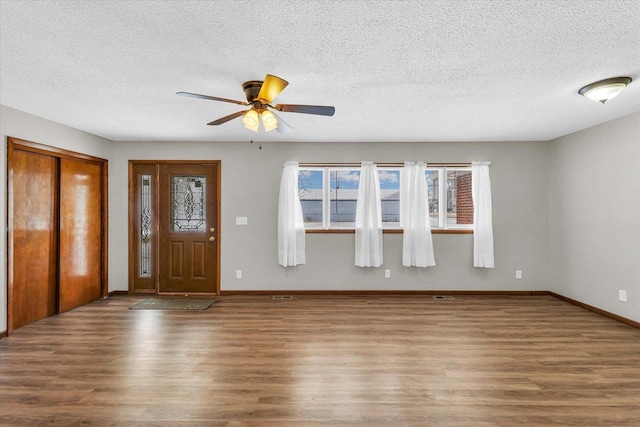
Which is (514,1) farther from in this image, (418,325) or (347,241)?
(347,241)

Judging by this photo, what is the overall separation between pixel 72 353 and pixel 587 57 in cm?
481

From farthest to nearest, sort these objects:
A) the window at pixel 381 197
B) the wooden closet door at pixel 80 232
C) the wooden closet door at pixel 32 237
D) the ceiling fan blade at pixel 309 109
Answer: the window at pixel 381 197 → the wooden closet door at pixel 80 232 → the wooden closet door at pixel 32 237 → the ceiling fan blade at pixel 309 109

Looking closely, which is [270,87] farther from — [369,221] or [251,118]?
[369,221]

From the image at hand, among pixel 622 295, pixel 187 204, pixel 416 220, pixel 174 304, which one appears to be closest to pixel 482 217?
pixel 416 220

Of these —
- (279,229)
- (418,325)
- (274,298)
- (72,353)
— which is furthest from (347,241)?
(72,353)

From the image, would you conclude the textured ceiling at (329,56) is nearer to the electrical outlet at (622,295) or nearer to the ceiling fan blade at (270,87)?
the ceiling fan blade at (270,87)

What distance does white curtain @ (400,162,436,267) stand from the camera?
509 cm

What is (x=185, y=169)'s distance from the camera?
525cm

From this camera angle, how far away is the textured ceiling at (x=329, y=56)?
73.2 inches

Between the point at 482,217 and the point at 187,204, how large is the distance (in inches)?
178

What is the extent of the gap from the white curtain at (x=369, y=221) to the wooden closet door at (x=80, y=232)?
3.86 metres

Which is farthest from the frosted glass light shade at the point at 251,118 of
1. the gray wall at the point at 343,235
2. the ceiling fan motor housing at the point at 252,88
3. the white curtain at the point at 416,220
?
the white curtain at the point at 416,220

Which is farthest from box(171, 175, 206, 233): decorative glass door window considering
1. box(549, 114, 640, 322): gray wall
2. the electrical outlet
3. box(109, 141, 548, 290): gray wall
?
the electrical outlet

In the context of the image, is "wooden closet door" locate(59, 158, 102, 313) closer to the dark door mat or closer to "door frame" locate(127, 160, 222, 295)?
"door frame" locate(127, 160, 222, 295)
